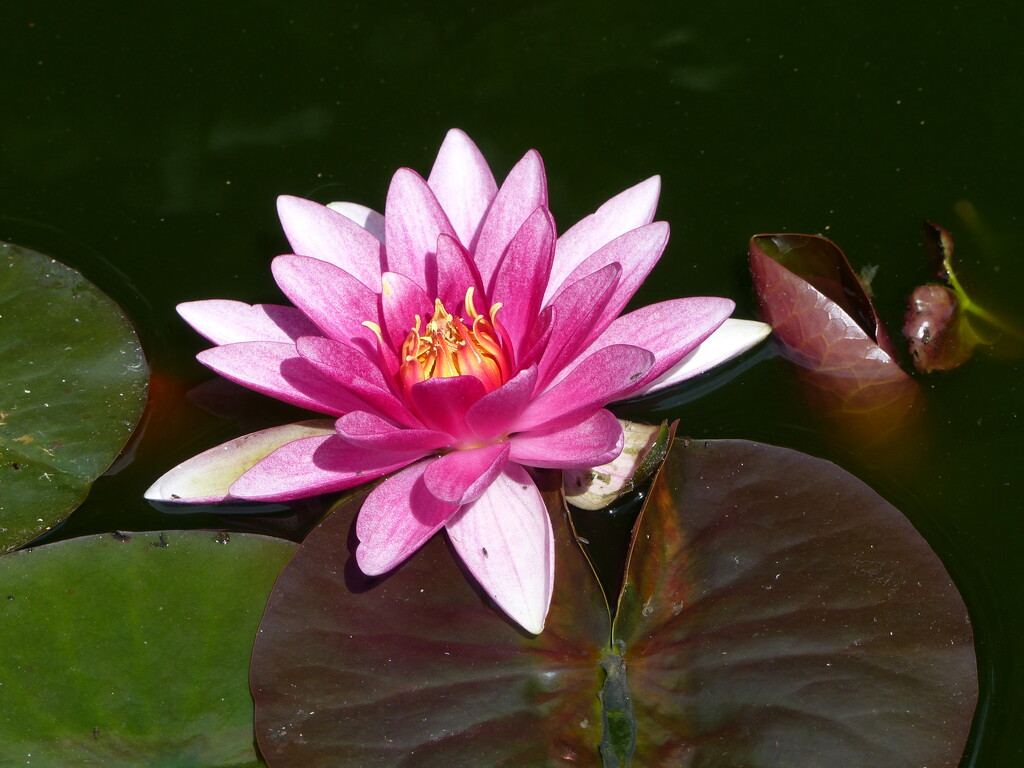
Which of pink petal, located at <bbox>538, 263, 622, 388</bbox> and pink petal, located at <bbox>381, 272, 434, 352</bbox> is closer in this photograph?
pink petal, located at <bbox>538, 263, 622, 388</bbox>

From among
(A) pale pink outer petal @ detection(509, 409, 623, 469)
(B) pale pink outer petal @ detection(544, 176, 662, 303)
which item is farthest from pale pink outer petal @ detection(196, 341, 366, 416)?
(B) pale pink outer petal @ detection(544, 176, 662, 303)

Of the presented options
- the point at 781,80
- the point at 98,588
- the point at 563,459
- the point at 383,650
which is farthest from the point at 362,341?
the point at 781,80

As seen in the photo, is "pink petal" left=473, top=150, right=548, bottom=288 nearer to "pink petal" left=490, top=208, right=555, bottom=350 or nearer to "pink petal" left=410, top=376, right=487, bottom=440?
"pink petal" left=490, top=208, right=555, bottom=350

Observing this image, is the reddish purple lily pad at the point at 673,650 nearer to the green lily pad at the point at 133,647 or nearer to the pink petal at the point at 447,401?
the green lily pad at the point at 133,647

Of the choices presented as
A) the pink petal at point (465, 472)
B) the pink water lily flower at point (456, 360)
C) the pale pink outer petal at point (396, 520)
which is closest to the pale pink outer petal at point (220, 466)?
the pink water lily flower at point (456, 360)

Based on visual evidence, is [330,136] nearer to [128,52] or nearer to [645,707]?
[128,52]

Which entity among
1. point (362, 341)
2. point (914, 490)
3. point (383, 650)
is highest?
point (362, 341)
